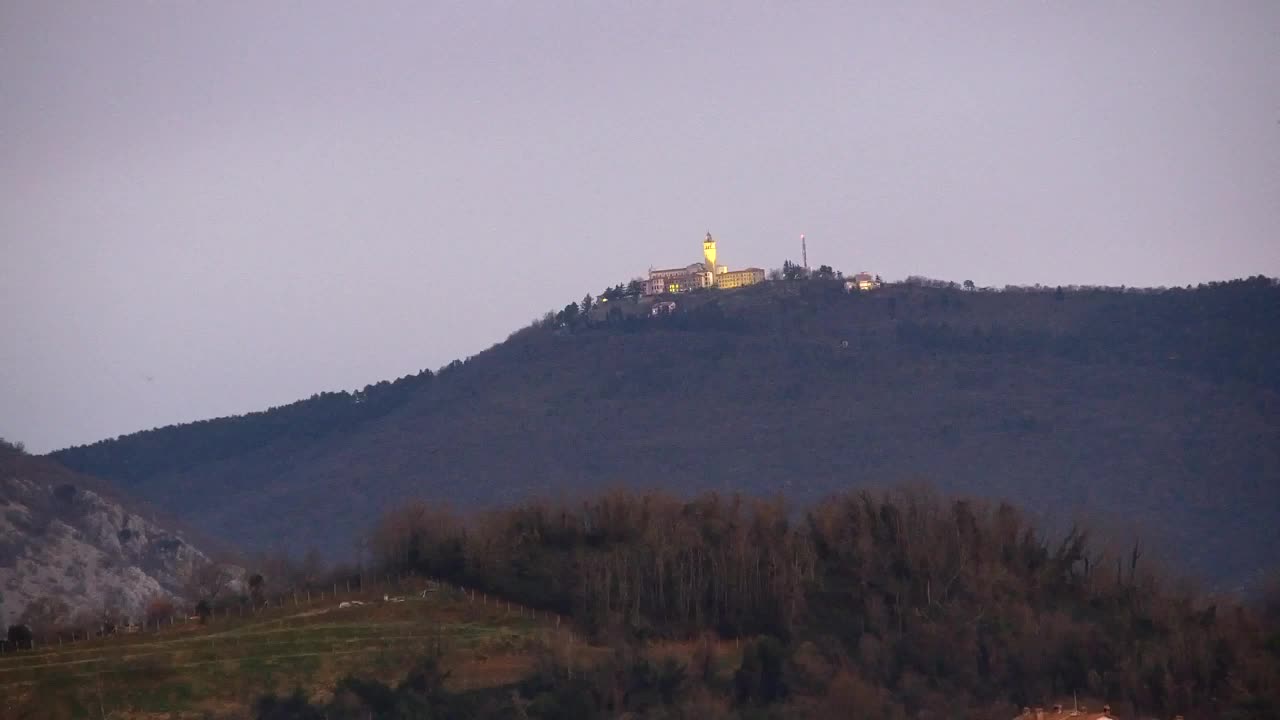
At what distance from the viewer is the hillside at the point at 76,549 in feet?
227

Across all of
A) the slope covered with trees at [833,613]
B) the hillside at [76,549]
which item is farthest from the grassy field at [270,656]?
the hillside at [76,549]

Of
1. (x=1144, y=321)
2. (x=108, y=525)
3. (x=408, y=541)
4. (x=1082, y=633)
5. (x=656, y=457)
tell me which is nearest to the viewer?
(x=1082, y=633)

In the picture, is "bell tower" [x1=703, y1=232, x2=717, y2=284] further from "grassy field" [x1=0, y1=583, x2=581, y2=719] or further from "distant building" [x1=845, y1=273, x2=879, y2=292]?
"grassy field" [x1=0, y1=583, x2=581, y2=719]

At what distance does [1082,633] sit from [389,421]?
7727 cm

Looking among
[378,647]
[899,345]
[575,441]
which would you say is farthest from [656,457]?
[378,647]

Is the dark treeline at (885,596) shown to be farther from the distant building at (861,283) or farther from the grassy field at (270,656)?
the distant building at (861,283)

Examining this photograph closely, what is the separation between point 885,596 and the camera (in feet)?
172

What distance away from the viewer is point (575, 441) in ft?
353

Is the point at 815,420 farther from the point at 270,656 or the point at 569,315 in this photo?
the point at 270,656

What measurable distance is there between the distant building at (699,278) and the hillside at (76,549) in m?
65.7

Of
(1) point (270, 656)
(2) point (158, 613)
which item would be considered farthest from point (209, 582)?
(1) point (270, 656)

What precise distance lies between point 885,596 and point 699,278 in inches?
3780

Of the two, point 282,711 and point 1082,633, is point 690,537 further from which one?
point 282,711

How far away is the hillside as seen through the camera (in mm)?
69062
